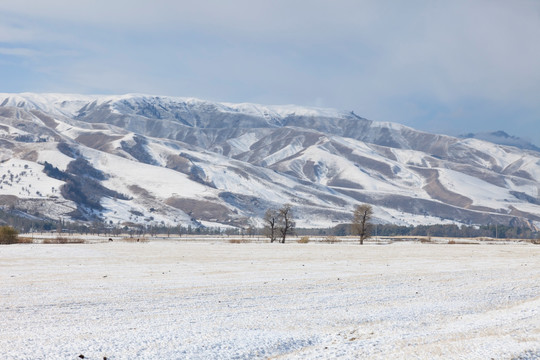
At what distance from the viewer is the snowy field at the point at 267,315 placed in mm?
17312

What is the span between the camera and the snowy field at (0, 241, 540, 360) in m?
17.3

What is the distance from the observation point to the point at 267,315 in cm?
2373

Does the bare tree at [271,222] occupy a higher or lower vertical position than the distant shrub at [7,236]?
higher

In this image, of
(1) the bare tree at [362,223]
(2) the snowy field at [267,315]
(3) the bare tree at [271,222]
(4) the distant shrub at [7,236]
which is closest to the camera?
(2) the snowy field at [267,315]

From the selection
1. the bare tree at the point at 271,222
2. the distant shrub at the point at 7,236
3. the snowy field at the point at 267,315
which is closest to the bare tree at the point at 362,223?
the bare tree at the point at 271,222

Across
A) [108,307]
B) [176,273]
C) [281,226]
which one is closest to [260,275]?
[176,273]

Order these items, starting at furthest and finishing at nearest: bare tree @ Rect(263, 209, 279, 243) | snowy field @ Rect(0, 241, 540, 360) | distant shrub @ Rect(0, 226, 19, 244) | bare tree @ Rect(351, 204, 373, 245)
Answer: bare tree @ Rect(263, 209, 279, 243), bare tree @ Rect(351, 204, 373, 245), distant shrub @ Rect(0, 226, 19, 244), snowy field @ Rect(0, 241, 540, 360)

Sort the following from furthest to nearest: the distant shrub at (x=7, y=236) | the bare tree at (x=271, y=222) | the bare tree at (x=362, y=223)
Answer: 1. the bare tree at (x=271, y=222)
2. the bare tree at (x=362, y=223)
3. the distant shrub at (x=7, y=236)

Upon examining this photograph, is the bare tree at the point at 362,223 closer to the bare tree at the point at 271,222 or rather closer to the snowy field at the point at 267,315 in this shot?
the bare tree at the point at 271,222

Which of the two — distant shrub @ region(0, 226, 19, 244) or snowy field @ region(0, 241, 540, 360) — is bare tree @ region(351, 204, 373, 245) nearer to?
distant shrub @ region(0, 226, 19, 244)

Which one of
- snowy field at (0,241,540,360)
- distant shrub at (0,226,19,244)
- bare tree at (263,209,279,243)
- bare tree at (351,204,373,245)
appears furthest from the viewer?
bare tree at (263,209,279,243)

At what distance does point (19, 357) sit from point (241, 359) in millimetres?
6227

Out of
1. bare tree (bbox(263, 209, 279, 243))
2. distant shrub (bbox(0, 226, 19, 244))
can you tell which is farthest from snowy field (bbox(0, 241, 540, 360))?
bare tree (bbox(263, 209, 279, 243))

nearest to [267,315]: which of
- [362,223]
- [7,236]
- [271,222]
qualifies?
[7,236]
